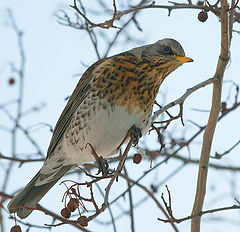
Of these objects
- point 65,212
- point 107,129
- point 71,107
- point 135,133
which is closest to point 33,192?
point 71,107

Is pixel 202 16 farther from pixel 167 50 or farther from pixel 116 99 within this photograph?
pixel 116 99

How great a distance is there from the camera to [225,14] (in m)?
2.46

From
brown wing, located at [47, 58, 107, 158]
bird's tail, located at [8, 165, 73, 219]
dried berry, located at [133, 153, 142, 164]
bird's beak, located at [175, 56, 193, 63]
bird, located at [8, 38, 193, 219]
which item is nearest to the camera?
dried berry, located at [133, 153, 142, 164]

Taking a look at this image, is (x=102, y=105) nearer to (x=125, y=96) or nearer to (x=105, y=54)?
(x=125, y=96)

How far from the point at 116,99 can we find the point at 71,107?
54 centimetres

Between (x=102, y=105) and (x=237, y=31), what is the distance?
3.51ft

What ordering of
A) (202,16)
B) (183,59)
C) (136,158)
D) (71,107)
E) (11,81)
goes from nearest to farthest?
(202,16)
(136,158)
(183,59)
(71,107)
(11,81)

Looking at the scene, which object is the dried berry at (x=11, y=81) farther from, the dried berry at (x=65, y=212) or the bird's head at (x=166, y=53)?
the dried berry at (x=65, y=212)

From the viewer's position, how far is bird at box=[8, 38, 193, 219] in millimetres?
3035

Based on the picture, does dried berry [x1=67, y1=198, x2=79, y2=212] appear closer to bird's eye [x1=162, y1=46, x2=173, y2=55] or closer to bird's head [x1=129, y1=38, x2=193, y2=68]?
bird's head [x1=129, y1=38, x2=193, y2=68]

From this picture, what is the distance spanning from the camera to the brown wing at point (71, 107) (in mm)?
3334

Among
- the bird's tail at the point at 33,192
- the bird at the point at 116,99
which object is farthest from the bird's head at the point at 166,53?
the bird's tail at the point at 33,192

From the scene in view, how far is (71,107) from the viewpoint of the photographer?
3.42 meters

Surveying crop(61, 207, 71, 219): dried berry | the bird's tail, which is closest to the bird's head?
the bird's tail
